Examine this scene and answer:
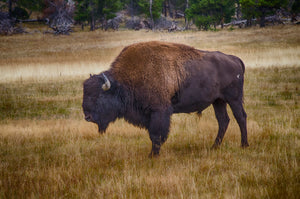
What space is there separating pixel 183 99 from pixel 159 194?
2250mm

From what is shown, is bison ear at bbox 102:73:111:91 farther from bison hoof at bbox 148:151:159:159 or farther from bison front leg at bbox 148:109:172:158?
bison hoof at bbox 148:151:159:159

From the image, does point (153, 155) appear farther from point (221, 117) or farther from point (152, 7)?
point (152, 7)

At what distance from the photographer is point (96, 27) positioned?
188 feet

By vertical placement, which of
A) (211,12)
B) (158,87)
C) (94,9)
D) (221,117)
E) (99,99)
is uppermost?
(94,9)

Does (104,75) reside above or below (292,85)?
above

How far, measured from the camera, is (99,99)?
5.22 meters

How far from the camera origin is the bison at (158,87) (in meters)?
5.23

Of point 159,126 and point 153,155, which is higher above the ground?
point 159,126

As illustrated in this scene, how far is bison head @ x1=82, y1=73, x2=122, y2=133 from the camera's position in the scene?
17.0 feet

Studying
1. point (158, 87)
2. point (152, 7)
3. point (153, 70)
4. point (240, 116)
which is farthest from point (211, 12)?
point (158, 87)

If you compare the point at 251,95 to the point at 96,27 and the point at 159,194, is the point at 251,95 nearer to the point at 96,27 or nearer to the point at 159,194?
the point at 159,194

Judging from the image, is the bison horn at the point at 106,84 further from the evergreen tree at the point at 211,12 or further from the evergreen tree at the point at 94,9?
the evergreen tree at the point at 94,9

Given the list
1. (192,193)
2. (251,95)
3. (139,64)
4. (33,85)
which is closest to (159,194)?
(192,193)

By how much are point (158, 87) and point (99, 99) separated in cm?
106
